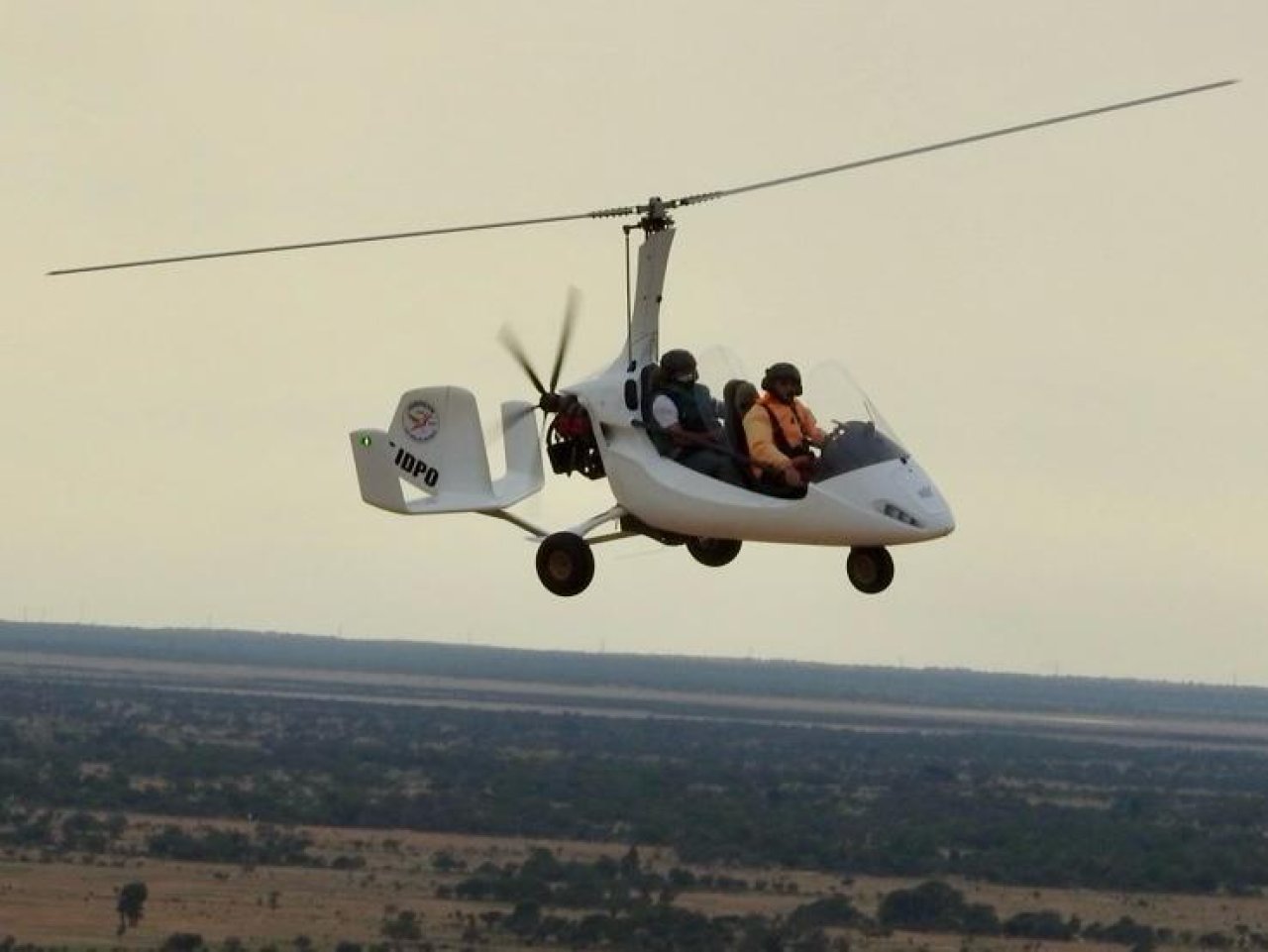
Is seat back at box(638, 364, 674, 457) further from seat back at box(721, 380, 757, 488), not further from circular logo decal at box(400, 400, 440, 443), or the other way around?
circular logo decal at box(400, 400, 440, 443)

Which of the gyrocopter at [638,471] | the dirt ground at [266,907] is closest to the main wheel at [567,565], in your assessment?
the gyrocopter at [638,471]

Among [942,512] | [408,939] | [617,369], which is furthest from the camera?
[408,939]

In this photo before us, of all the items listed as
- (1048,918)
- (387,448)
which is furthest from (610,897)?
(387,448)

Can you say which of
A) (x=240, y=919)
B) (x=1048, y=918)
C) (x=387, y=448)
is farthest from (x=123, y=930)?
(x=387, y=448)

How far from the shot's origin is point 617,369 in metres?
44.0

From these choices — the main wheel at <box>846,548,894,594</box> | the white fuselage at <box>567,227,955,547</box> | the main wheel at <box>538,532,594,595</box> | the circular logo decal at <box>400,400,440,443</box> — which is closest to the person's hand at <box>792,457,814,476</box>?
the white fuselage at <box>567,227,955,547</box>

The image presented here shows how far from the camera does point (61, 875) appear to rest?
633 ft

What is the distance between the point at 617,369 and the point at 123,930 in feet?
416

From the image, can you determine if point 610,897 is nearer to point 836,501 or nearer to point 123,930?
point 123,930

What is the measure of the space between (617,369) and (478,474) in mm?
2346

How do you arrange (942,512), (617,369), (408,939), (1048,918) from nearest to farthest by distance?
(942,512) < (617,369) < (408,939) < (1048,918)

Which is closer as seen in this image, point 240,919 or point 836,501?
point 836,501

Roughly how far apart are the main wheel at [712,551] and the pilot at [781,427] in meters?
2.59

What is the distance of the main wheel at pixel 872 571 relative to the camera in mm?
42594
